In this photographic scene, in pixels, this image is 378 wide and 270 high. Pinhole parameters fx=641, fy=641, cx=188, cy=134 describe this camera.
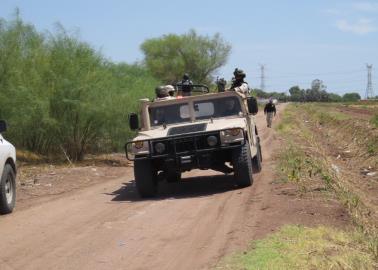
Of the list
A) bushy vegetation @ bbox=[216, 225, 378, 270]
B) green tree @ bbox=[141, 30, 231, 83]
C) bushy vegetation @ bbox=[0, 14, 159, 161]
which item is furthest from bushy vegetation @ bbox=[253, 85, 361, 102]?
bushy vegetation @ bbox=[216, 225, 378, 270]

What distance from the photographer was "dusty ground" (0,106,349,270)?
714 cm

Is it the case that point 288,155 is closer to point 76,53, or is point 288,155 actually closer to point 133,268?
point 76,53

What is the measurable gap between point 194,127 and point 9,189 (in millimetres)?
3646

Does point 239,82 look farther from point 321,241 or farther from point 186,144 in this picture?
point 321,241

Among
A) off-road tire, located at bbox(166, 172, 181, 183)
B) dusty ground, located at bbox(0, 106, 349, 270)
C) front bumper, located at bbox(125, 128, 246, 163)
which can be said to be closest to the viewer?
dusty ground, located at bbox(0, 106, 349, 270)

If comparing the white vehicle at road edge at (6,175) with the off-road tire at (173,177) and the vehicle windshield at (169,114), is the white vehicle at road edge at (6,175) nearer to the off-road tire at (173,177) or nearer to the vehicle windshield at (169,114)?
the off-road tire at (173,177)

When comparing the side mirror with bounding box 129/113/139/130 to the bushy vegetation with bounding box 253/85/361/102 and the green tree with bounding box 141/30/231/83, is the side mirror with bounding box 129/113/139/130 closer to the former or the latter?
the green tree with bounding box 141/30/231/83

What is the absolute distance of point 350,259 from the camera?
6.37 meters

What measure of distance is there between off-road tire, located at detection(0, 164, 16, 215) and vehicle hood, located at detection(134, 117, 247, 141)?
2.46m

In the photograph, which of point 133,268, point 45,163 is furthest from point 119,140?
point 133,268

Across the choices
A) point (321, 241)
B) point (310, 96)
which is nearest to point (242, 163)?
point (321, 241)

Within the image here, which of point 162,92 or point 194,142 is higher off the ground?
point 162,92

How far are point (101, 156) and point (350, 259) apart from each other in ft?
57.1

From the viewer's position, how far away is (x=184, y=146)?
39.4ft
